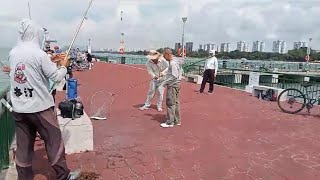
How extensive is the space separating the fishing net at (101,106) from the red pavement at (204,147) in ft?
0.73

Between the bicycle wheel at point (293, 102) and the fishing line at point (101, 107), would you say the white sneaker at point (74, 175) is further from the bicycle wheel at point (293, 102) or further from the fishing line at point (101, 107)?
the bicycle wheel at point (293, 102)

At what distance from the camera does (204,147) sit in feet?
19.1

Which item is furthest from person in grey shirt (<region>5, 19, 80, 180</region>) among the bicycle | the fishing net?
the bicycle

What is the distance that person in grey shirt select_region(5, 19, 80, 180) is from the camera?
339cm

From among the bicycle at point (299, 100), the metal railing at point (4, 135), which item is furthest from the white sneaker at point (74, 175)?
the bicycle at point (299, 100)

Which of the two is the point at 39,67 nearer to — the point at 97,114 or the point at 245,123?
the point at 97,114

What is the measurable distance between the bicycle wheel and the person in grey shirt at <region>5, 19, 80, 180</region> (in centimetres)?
765

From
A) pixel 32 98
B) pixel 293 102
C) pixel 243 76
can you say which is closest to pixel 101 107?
pixel 293 102

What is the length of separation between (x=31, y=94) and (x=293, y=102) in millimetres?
8039

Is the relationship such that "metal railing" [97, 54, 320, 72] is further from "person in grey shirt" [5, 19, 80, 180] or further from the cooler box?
"person in grey shirt" [5, 19, 80, 180]

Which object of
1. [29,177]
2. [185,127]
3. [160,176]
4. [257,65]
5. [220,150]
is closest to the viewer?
[29,177]

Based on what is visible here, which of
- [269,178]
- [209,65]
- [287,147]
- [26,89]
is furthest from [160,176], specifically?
[209,65]

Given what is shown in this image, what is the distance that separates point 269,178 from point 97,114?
4.74 meters

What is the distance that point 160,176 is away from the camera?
4.46 m
